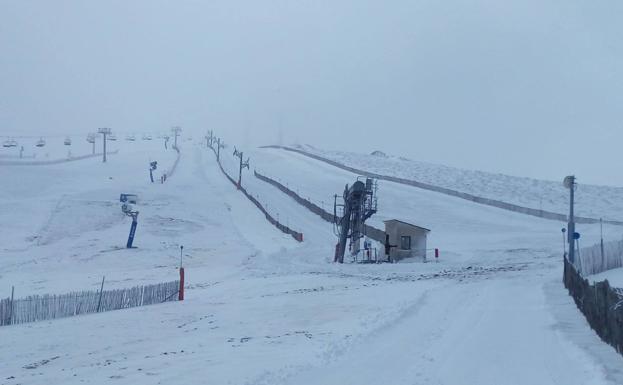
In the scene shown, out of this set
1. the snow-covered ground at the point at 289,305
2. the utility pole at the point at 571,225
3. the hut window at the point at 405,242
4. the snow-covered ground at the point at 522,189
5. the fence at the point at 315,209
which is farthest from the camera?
the snow-covered ground at the point at 522,189

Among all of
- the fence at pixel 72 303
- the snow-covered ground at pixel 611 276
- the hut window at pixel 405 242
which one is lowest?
the fence at pixel 72 303

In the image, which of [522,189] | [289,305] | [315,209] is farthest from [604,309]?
[522,189]

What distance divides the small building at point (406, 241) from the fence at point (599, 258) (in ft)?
34.8

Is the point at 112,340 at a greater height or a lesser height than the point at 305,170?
lesser

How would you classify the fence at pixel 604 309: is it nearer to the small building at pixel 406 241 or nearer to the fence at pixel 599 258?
the fence at pixel 599 258

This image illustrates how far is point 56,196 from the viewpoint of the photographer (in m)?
71.6

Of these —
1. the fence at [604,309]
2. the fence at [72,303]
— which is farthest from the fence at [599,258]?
the fence at [72,303]

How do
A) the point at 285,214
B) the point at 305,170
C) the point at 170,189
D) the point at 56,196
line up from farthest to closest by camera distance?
the point at 305,170 < the point at 170,189 < the point at 56,196 < the point at 285,214

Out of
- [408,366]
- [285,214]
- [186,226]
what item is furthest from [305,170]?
[408,366]

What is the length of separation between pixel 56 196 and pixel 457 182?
1903 inches

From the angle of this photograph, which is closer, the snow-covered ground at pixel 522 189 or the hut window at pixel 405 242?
the hut window at pixel 405 242

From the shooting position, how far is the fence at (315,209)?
4909cm

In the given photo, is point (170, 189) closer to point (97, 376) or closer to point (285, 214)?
point (285, 214)

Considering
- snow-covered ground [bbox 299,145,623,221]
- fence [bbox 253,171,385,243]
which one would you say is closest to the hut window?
fence [bbox 253,171,385,243]
